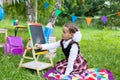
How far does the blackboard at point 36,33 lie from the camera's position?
4711 millimetres

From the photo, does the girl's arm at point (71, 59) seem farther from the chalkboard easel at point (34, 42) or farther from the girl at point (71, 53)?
the chalkboard easel at point (34, 42)

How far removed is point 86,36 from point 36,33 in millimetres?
7137

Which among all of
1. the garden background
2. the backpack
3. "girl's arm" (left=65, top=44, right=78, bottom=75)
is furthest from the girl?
the backpack

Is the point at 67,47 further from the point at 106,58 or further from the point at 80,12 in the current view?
the point at 80,12

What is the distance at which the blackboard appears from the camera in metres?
4.71

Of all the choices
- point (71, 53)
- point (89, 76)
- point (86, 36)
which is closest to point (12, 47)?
point (71, 53)

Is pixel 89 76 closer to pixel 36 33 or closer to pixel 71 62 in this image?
pixel 71 62

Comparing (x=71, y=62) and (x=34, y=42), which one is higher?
(x=34, y=42)

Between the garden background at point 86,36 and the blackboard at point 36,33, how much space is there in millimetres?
528

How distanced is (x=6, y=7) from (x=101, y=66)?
7.83m

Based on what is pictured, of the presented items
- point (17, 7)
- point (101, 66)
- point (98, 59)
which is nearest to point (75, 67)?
point (101, 66)

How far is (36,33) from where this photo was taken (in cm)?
486

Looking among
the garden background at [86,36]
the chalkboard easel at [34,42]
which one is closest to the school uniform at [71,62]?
the chalkboard easel at [34,42]

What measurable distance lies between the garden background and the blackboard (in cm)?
53
